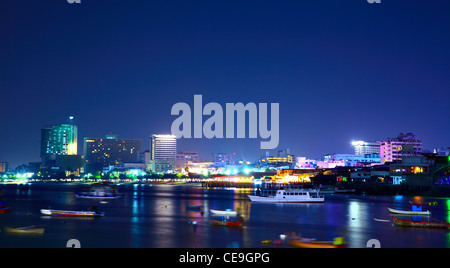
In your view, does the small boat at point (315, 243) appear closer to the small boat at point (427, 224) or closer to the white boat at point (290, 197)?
the small boat at point (427, 224)

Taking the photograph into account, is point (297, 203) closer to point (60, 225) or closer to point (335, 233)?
point (335, 233)

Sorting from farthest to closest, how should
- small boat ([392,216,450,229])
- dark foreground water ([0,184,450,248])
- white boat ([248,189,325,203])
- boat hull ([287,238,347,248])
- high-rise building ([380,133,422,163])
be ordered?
high-rise building ([380,133,422,163]) < white boat ([248,189,325,203]) < small boat ([392,216,450,229]) < dark foreground water ([0,184,450,248]) < boat hull ([287,238,347,248])

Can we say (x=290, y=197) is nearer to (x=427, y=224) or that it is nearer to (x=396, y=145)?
(x=427, y=224)

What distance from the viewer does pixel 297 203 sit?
80.1 metres

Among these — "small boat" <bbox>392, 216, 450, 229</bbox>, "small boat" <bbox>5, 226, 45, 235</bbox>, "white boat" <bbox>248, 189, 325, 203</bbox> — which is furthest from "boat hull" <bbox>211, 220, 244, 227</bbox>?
"white boat" <bbox>248, 189, 325, 203</bbox>

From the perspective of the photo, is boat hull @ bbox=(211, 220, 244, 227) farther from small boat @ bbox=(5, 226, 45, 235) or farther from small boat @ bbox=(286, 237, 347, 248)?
small boat @ bbox=(5, 226, 45, 235)

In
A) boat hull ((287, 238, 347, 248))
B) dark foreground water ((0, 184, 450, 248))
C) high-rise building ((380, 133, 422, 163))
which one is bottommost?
dark foreground water ((0, 184, 450, 248))

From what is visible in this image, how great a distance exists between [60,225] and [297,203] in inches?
1663
